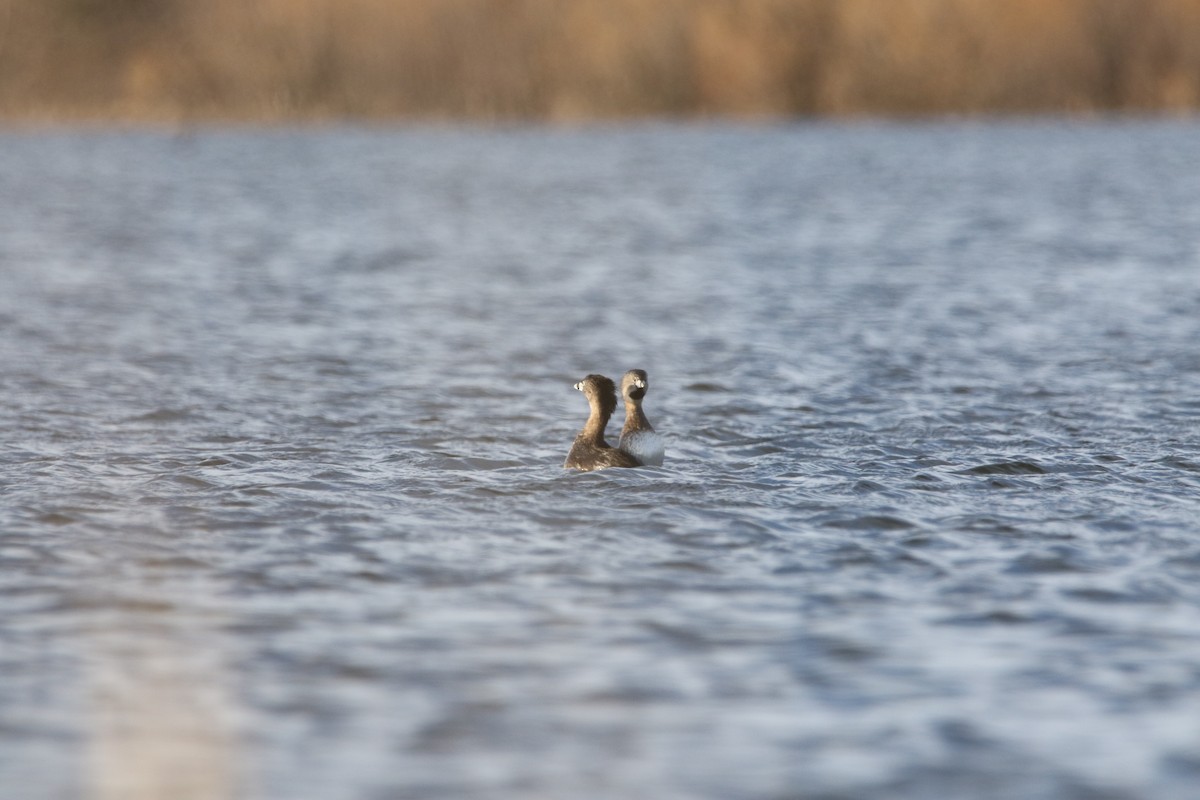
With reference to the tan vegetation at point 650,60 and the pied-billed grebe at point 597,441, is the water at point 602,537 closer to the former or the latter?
the pied-billed grebe at point 597,441

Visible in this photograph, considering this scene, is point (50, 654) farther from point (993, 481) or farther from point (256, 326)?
point (256, 326)

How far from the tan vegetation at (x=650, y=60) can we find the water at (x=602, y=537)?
1314 inches

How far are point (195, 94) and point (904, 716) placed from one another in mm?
61954

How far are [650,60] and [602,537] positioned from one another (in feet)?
169

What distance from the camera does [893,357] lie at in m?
17.1

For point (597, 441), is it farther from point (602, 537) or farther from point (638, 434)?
point (602, 537)

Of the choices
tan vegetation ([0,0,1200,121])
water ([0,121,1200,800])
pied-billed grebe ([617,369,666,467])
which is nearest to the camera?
water ([0,121,1200,800])

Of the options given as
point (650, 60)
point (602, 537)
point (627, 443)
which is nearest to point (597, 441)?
point (627, 443)

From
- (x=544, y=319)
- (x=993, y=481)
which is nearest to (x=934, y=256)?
(x=544, y=319)

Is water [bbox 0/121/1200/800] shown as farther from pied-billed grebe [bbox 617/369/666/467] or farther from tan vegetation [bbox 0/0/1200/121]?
tan vegetation [bbox 0/0/1200/121]

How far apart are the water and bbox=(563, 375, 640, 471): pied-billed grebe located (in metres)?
0.26

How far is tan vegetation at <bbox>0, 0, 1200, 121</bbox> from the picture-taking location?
57438mm

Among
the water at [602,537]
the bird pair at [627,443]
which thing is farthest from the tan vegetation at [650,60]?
the bird pair at [627,443]

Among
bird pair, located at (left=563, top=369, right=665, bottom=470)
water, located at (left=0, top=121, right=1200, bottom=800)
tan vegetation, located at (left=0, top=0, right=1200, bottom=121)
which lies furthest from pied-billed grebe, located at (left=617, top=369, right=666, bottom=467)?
tan vegetation, located at (left=0, top=0, right=1200, bottom=121)
